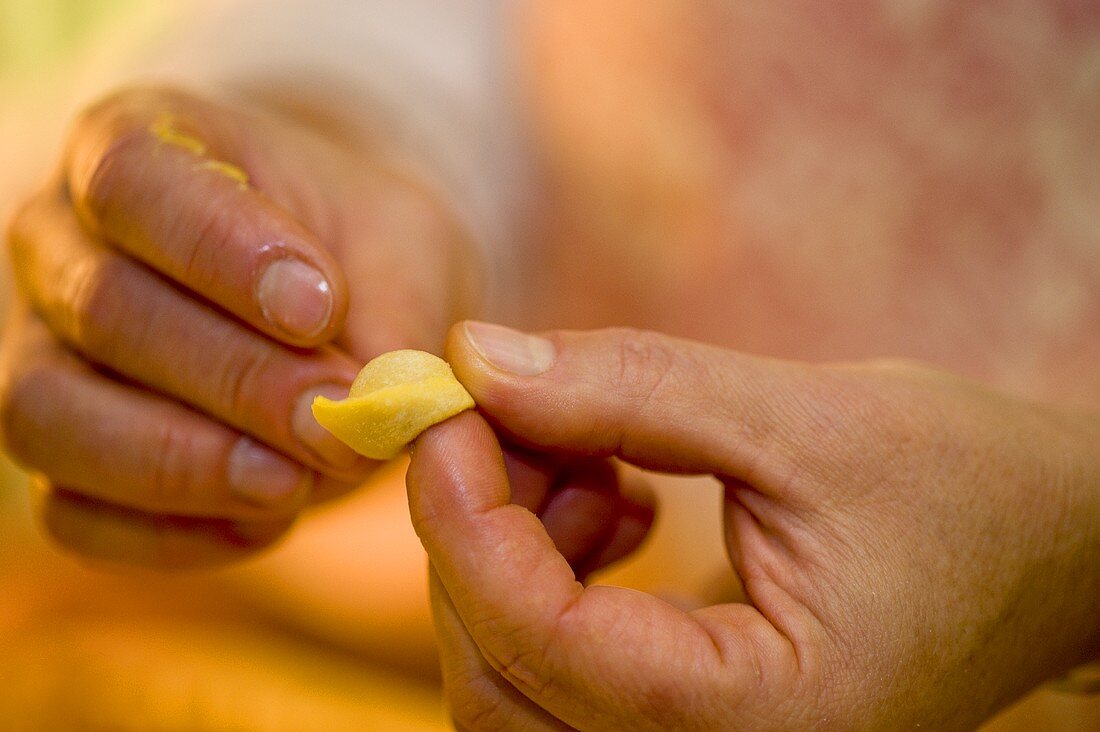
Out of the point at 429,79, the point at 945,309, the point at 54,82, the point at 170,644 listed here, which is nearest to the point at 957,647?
the point at 945,309

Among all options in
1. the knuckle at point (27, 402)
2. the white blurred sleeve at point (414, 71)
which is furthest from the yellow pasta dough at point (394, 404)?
the white blurred sleeve at point (414, 71)

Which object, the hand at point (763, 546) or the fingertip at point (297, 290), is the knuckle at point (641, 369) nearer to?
the hand at point (763, 546)

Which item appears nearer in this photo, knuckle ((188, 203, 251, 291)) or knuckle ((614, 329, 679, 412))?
knuckle ((614, 329, 679, 412))

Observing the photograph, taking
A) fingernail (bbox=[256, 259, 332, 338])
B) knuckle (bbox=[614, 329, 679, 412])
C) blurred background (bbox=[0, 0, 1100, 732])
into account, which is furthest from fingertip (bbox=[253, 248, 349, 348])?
blurred background (bbox=[0, 0, 1100, 732])

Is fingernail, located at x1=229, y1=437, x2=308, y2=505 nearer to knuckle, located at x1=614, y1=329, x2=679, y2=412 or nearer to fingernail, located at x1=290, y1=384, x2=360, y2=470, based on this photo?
fingernail, located at x1=290, y1=384, x2=360, y2=470

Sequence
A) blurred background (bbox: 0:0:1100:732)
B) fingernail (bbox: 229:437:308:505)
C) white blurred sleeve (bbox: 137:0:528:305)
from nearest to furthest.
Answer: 1. fingernail (bbox: 229:437:308:505)
2. blurred background (bbox: 0:0:1100:732)
3. white blurred sleeve (bbox: 137:0:528:305)

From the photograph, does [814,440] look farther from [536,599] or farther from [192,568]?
[192,568]

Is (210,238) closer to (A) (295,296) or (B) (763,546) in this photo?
(A) (295,296)
